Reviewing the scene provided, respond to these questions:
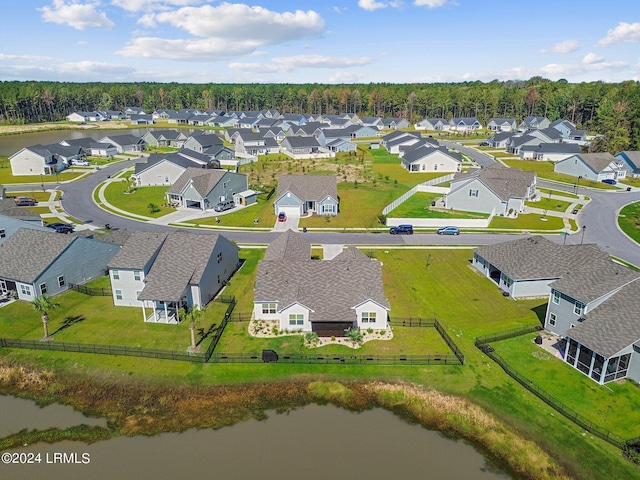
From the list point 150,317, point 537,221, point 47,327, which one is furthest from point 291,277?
point 537,221

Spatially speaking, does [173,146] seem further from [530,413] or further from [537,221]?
[530,413]

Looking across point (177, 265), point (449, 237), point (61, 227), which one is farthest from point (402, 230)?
point (61, 227)

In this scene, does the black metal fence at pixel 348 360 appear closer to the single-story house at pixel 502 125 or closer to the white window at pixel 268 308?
the white window at pixel 268 308

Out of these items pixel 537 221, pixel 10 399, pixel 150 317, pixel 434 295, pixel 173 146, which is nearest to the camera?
pixel 10 399

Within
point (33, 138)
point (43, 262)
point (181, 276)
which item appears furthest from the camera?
point (33, 138)

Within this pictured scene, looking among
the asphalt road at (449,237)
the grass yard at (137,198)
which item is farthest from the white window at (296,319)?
the grass yard at (137,198)

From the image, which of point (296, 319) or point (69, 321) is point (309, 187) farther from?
point (69, 321)
